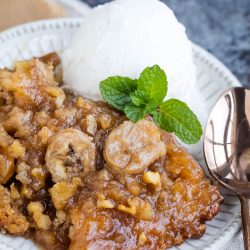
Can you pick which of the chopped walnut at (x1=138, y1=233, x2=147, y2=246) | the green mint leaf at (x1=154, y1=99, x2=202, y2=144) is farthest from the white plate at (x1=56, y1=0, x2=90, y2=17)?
the chopped walnut at (x1=138, y1=233, x2=147, y2=246)

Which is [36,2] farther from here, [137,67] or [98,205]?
[98,205]

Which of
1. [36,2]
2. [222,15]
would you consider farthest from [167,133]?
[222,15]

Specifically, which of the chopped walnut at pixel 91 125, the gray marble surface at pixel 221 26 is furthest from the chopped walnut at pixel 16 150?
the gray marble surface at pixel 221 26

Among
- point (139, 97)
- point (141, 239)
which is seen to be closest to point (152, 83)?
point (139, 97)

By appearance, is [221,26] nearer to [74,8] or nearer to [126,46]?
[74,8]

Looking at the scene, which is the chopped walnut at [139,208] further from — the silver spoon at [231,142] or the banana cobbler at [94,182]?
the silver spoon at [231,142]
